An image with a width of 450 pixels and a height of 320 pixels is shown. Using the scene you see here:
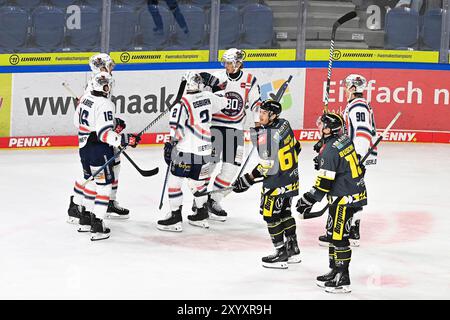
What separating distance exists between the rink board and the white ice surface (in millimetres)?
754

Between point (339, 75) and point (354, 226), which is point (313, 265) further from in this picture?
point (339, 75)

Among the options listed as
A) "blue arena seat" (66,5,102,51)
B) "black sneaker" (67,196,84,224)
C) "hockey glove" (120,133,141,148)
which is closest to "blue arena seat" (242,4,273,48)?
"blue arena seat" (66,5,102,51)

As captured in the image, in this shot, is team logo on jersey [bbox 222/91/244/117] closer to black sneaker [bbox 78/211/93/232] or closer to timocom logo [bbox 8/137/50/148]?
black sneaker [bbox 78/211/93/232]

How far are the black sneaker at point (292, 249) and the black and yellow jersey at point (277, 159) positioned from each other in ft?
1.74

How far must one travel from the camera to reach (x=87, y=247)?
9.27m

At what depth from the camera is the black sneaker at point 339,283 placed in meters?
8.09

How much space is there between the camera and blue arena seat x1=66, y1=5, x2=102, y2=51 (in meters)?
13.6

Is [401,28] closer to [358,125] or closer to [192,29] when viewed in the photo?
[192,29]

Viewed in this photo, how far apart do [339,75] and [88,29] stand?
3213 millimetres

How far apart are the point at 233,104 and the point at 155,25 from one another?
4021mm

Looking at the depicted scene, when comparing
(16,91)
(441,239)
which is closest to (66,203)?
(16,91)

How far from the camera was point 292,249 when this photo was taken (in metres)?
8.95

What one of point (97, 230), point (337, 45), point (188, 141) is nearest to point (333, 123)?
point (188, 141)

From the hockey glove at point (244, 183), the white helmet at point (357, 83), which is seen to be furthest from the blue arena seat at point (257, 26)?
the hockey glove at point (244, 183)
